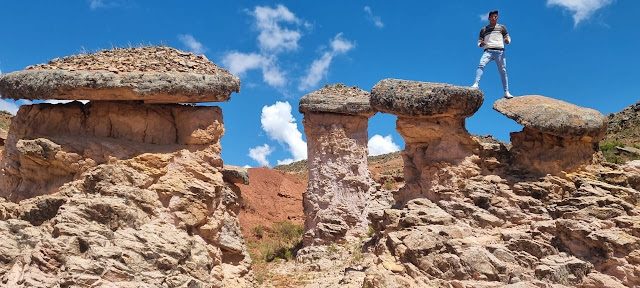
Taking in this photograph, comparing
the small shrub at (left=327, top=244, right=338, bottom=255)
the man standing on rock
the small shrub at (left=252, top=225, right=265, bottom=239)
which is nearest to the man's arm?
the man standing on rock

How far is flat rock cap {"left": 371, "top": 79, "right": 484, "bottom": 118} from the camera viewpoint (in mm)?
10703

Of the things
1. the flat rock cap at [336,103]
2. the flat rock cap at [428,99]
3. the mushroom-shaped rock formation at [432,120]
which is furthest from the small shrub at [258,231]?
the flat rock cap at [428,99]

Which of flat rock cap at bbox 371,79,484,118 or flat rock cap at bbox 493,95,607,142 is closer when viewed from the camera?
flat rock cap at bbox 493,95,607,142

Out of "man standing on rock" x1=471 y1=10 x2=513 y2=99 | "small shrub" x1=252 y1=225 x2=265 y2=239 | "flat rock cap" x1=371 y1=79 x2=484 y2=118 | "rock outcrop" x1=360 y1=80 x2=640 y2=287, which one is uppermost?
"man standing on rock" x1=471 y1=10 x2=513 y2=99

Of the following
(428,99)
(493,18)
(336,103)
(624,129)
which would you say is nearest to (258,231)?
(336,103)

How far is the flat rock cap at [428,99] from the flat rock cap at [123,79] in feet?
9.64

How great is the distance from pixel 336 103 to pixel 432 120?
6004 mm

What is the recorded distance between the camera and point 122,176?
9.55m

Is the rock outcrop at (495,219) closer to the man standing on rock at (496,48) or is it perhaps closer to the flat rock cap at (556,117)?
the flat rock cap at (556,117)

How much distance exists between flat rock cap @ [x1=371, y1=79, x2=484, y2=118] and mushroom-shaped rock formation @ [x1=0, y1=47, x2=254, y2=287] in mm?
2947

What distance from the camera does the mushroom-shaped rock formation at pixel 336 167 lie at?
55.0 ft

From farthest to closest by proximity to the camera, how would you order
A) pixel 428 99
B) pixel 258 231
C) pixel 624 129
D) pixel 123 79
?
pixel 624 129, pixel 258 231, pixel 428 99, pixel 123 79

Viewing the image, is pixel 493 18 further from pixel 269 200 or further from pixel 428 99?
pixel 269 200

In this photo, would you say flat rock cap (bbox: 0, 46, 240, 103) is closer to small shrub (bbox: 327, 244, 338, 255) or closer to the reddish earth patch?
small shrub (bbox: 327, 244, 338, 255)
